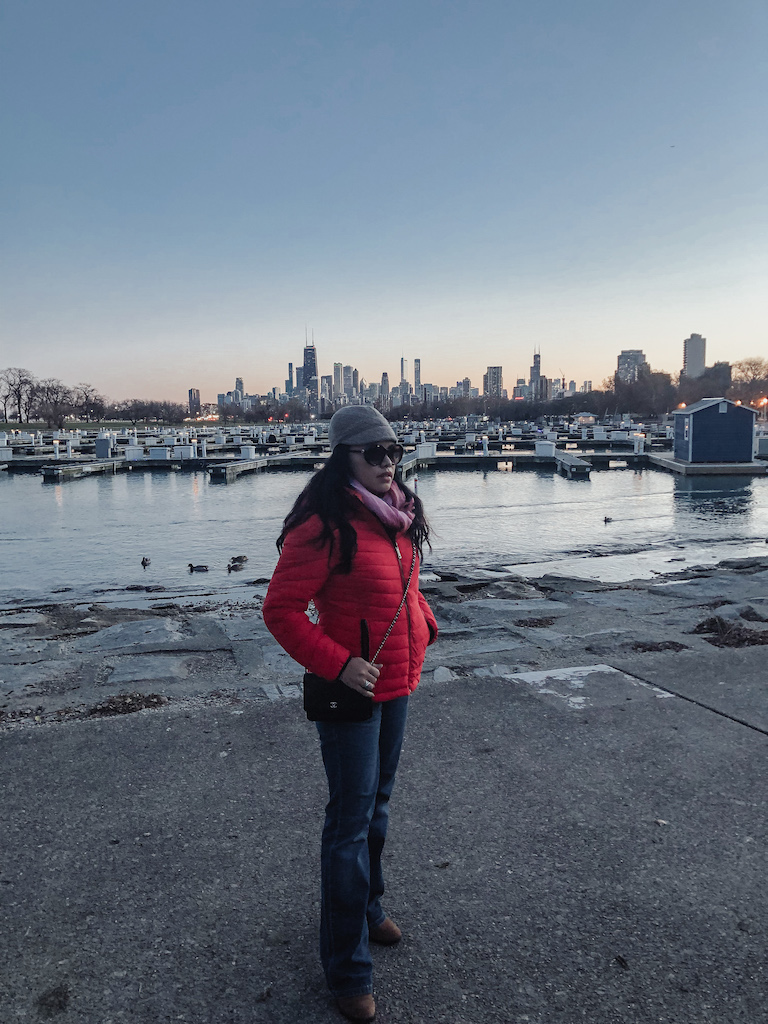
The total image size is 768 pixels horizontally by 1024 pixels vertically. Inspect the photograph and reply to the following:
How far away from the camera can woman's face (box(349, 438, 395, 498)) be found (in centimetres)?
251

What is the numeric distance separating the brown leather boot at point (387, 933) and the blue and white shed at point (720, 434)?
30.6 meters

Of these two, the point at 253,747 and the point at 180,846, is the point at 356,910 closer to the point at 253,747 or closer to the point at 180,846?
the point at 180,846

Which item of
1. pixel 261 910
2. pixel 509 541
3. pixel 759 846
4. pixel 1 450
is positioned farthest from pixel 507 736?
pixel 1 450

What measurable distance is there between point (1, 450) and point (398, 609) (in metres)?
40.5

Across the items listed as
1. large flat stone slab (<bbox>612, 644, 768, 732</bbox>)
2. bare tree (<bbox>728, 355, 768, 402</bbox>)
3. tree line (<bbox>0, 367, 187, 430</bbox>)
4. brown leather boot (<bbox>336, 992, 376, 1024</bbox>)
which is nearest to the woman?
brown leather boot (<bbox>336, 992, 376, 1024</bbox>)

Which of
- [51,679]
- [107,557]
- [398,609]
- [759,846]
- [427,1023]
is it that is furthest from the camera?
[107,557]

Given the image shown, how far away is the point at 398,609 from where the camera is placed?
2.46 meters

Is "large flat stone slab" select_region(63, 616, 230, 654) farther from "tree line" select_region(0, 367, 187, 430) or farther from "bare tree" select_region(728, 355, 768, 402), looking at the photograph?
"bare tree" select_region(728, 355, 768, 402)

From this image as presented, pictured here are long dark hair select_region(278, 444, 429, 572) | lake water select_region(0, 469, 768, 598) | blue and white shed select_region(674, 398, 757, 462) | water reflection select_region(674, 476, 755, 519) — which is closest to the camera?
long dark hair select_region(278, 444, 429, 572)

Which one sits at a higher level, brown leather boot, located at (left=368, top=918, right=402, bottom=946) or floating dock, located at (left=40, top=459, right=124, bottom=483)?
floating dock, located at (left=40, top=459, right=124, bottom=483)

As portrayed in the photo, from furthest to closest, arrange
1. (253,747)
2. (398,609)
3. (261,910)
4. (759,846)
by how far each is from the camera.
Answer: (253,747) < (759,846) < (261,910) < (398,609)

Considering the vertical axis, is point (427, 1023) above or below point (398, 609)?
below

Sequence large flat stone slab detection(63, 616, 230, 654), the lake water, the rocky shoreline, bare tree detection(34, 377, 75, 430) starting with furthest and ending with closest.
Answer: bare tree detection(34, 377, 75, 430) < the lake water < large flat stone slab detection(63, 616, 230, 654) < the rocky shoreline

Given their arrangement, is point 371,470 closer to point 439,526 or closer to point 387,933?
point 387,933
